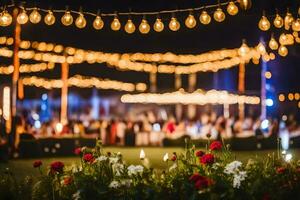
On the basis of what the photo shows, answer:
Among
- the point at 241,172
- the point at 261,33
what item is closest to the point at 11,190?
the point at 241,172

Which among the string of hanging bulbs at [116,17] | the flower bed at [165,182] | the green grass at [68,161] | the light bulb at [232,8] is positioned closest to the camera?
the flower bed at [165,182]

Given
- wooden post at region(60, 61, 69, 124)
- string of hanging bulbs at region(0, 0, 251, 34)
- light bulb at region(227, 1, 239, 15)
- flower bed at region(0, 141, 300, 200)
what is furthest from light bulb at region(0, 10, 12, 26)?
wooden post at region(60, 61, 69, 124)

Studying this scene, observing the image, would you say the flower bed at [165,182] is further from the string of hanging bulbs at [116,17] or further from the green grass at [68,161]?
the green grass at [68,161]

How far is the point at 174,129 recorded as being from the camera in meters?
25.5

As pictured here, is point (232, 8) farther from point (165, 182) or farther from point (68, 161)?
point (68, 161)

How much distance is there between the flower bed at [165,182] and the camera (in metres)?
5.06

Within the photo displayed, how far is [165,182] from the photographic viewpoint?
5.57 m

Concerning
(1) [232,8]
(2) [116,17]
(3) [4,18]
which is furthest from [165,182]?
(2) [116,17]

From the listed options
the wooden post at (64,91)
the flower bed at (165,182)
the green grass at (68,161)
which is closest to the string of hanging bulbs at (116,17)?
the green grass at (68,161)

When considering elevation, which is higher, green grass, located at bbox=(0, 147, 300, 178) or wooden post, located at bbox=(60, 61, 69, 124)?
wooden post, located at bbox=(60, 61, 69, 124)

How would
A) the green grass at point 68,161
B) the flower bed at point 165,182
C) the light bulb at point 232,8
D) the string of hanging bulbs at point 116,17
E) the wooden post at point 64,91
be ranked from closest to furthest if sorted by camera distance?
the flower bed at point 165,182, the light bulb at point 232,8, the string of hanging bulbs at point 116,17, the green grass at point 68,161, the wooden post at point 64,91

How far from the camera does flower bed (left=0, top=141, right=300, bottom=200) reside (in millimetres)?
5059

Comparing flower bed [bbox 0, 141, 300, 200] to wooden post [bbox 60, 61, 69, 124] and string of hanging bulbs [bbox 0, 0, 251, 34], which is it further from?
wooden post [bbox 60, 61, 69, 124]

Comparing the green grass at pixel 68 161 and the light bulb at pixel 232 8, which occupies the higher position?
the light bulb at pixel 232 8
